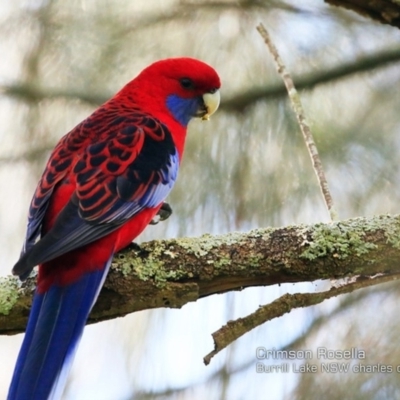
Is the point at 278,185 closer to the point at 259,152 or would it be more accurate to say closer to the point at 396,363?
the point at 259,152

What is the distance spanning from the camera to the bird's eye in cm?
280

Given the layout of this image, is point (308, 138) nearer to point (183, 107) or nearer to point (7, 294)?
point (183, 107)

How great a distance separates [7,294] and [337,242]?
0.95 meters

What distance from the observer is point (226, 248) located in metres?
2.12

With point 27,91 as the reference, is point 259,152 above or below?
below

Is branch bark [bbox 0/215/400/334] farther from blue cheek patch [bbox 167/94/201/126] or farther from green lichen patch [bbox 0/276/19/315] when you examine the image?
blue cheek patch [bbox 167/94/201/126]

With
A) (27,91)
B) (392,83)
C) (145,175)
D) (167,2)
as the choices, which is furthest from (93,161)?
(392,83)

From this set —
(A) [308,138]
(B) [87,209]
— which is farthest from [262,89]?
(B) [87,209]

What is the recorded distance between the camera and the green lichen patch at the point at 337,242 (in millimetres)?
2059

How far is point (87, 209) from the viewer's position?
2127 millimetres

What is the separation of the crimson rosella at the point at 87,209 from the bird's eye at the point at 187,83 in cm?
5

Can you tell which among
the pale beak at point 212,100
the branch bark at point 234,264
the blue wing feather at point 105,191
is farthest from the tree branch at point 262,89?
the branch bark at point 234,264

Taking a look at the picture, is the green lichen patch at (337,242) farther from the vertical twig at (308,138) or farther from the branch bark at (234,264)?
the vertical twig at (308,138)

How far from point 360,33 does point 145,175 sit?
1.05 meters
